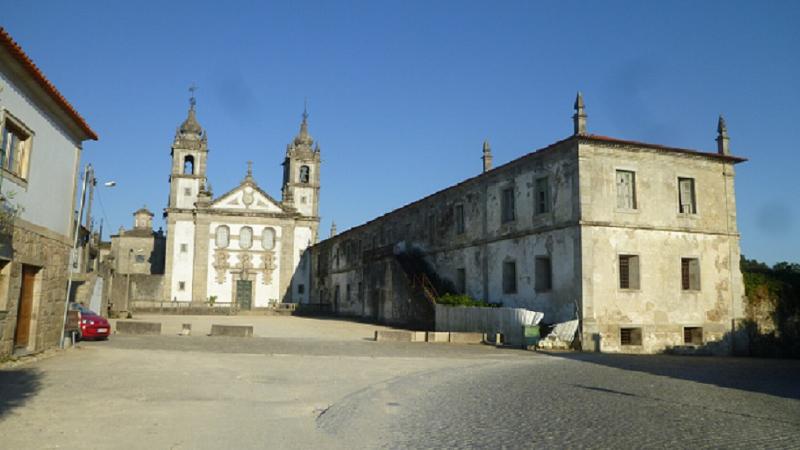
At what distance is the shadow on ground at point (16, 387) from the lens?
28.2 ft

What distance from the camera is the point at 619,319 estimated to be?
Result: 74.6 feet

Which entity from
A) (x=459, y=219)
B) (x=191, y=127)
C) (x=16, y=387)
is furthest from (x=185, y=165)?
(x=16, y=387)

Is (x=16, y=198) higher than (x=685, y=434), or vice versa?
(x=16, y=198)

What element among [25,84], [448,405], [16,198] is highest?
[25,84]

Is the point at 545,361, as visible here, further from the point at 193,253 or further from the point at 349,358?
the point at 193,253

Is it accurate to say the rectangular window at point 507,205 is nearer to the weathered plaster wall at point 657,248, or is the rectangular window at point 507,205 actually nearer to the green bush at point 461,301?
the green bush at point 461,301

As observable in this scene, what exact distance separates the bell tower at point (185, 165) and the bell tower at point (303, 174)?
8.16 meters

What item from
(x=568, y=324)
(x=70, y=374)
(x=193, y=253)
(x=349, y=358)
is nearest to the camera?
(x=70, y=374)

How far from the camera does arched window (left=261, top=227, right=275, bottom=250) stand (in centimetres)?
5684

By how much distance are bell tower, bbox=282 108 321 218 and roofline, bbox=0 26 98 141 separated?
43462 millimetres

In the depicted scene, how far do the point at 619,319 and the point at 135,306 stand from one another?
3784 cm

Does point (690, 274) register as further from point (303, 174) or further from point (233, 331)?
point (303, 174)

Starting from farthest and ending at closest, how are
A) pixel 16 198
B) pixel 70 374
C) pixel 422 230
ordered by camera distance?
pixel 422 230
pixel 16 198
pixel 70 374

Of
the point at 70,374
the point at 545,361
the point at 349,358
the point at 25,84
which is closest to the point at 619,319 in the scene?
the point at 545,361
